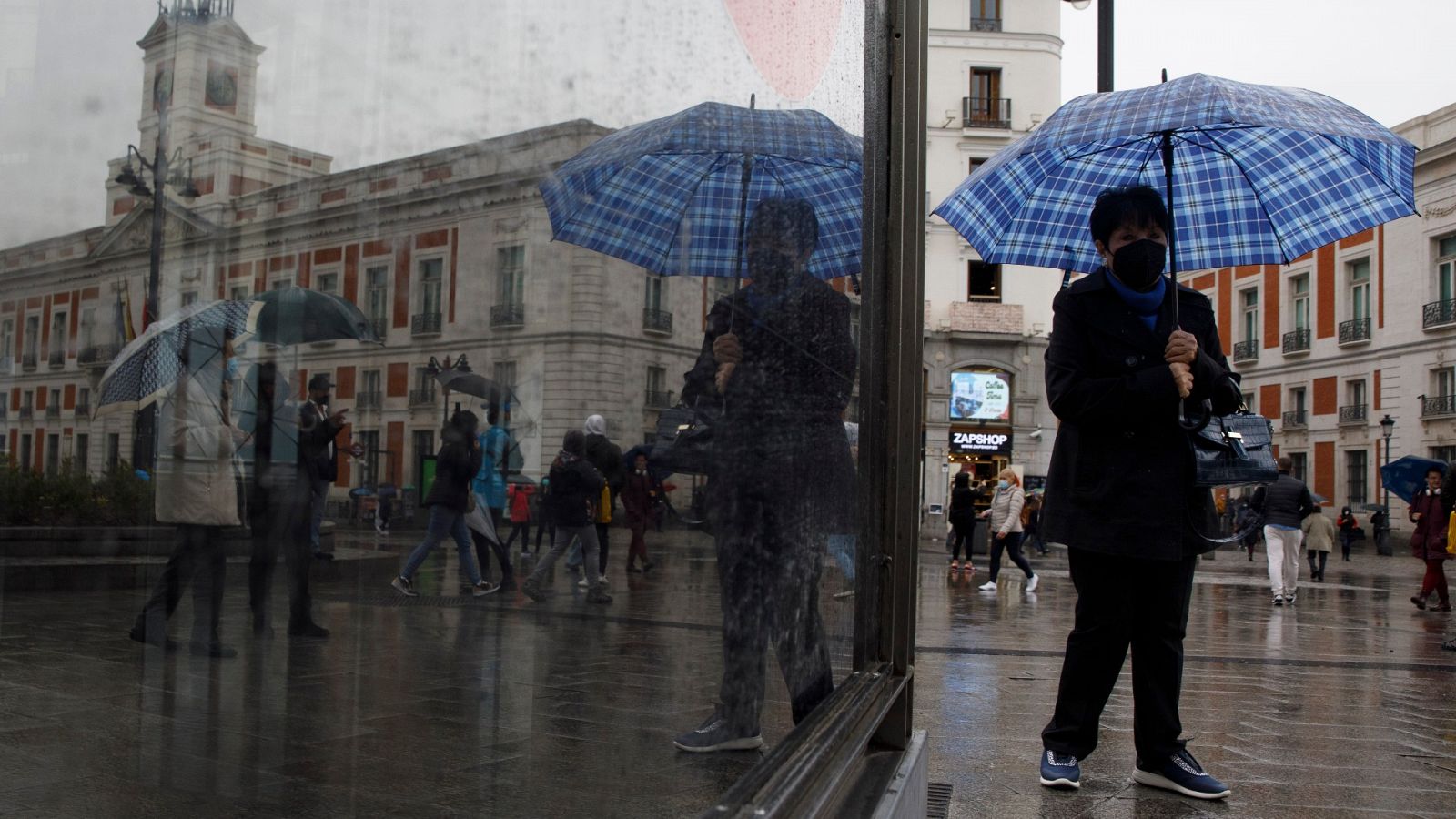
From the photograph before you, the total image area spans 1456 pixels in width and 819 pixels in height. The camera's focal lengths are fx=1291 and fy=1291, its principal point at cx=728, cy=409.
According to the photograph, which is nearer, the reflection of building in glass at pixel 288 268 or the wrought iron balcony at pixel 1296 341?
the reflection of building in glass at pixel 288 268

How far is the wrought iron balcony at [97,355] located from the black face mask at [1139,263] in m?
3.04

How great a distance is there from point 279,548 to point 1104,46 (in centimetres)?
987

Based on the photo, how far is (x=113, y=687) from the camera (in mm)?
948

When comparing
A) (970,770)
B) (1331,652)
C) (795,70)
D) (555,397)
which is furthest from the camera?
(1331,652)

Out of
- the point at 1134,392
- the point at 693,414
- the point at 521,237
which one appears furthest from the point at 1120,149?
the point at 521,237

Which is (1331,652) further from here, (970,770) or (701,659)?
→ (701,659)

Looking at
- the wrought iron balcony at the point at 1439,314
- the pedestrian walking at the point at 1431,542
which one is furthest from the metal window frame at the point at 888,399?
the wrought iron balcony at the point at 1439,314

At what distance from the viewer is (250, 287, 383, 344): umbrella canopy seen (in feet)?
2.65

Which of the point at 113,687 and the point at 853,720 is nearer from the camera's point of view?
the point at 113,687

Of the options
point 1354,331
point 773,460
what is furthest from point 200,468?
point 1354,331

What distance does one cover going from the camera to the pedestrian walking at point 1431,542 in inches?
460

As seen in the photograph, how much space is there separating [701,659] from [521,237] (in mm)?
598

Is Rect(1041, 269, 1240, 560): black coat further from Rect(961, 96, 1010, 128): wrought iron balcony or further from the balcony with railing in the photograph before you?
the balcony with railing

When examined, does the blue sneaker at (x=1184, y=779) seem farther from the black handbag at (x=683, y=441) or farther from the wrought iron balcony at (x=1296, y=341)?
the wrought iron balcony at (x=1296, y=341)
